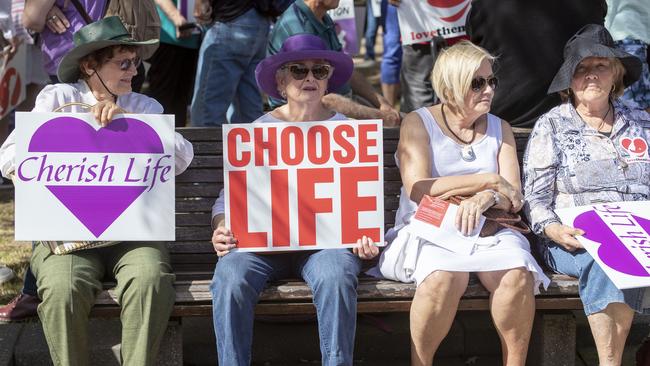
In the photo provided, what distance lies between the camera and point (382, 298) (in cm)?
458

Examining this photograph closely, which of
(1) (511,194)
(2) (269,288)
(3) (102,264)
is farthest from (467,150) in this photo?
(3) (102,264)

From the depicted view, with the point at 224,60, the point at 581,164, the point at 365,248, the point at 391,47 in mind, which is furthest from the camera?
the point at 391,47

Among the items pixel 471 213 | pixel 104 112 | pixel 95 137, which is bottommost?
pixel 471 213

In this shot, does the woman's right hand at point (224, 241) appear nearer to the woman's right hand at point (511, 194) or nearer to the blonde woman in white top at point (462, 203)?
the blonde woman in white top at point (462, 203)

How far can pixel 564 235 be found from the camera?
4.71m

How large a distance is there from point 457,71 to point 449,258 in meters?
0.84

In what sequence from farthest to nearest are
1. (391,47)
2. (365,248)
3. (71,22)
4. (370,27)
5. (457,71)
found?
(370,27) < (391,47) < (71,22) < (457,71) < (365,248)

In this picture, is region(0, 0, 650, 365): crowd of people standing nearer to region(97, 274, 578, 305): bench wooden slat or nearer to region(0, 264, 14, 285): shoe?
region(97, 274, 578, 305): bench wooden slat

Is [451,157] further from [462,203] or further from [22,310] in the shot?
[22,310]

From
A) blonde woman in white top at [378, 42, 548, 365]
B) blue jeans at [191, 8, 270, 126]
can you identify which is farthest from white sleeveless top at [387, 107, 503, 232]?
blue jeans at [191, 8, 270, 126]

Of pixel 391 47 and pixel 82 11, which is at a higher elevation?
pixel 82 11

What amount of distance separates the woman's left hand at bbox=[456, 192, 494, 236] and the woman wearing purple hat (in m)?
0.38

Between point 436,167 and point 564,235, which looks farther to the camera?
point 436,167

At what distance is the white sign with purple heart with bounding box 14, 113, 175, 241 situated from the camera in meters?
4.49
